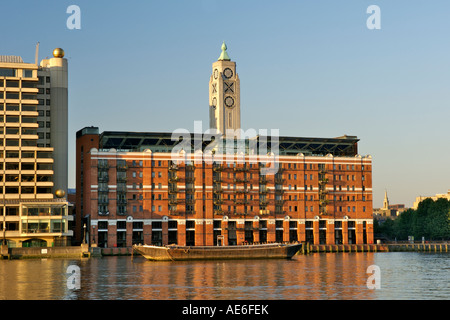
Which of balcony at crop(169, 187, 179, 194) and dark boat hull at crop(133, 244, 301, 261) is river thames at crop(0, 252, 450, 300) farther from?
balcony at crop(169, 187, 179, 194)

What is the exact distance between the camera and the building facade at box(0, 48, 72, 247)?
172125 millimetres

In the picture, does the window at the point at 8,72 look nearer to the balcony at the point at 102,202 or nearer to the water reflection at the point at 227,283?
the balcony at the point at 102,202

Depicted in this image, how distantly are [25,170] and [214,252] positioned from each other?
57.5 meters

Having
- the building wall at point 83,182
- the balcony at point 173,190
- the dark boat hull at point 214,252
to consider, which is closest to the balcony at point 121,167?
the building wall at point 83,182

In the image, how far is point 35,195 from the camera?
590ft

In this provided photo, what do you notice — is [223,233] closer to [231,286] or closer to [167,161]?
[167,161]

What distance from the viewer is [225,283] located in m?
88.3

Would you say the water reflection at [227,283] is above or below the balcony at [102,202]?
below

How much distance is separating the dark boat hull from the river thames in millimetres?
29495

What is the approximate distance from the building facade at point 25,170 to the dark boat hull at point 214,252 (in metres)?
30.7

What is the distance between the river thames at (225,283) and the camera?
Answer: 7462 cm

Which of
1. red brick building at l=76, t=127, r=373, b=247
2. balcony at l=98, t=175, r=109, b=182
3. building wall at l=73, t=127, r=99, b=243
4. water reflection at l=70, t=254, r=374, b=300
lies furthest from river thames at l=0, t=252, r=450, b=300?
building wall at l=73, t=127, r=99, b=243
